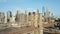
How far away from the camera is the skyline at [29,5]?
2.24 meters

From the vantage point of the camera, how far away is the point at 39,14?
2.30 m

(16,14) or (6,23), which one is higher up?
(16,14)

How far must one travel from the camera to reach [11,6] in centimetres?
225

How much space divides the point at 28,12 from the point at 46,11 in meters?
0.34

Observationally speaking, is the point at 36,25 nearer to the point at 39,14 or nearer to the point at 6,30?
the point at 39,14

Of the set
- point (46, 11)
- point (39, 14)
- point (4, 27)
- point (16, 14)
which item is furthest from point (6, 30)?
point (46, 11)

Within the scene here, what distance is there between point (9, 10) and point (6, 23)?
243 mm

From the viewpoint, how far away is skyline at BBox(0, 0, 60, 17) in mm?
2236

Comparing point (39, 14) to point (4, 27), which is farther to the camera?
point (39, 14)

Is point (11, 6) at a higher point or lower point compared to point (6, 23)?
higher

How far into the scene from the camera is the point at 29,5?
230 centimetres

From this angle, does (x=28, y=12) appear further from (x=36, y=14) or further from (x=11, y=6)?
(x=11, y=6)

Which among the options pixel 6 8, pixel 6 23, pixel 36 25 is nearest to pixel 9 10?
pixel 6 8

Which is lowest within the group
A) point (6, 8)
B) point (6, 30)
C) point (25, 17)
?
point (6, 30)
